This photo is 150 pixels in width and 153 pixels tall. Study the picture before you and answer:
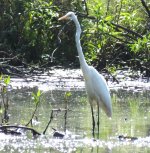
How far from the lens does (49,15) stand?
52.1 feet

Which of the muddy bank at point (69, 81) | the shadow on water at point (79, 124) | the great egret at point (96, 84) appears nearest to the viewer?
the shadow on water at point (79, 124)

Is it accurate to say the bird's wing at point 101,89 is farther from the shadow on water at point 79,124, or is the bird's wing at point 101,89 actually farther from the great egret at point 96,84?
the shadow on water at point 79,124

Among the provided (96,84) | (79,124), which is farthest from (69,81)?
(79,124)

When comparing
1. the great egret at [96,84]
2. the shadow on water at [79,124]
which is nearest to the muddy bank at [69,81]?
the shadow on water at [79,124]

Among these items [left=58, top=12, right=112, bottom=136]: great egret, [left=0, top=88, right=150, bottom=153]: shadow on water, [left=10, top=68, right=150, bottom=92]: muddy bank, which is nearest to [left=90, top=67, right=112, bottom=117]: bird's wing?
[left=58, top=12, right=112, bottom=136]: great egret

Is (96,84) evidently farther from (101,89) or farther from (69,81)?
(69,81)

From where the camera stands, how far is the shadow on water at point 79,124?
7832 millimetres

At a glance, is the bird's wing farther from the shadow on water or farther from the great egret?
the shadow on water

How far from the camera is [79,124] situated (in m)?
9.53

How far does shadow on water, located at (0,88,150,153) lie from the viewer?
783cm

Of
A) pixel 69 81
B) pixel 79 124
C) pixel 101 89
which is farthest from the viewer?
pixel 69 81

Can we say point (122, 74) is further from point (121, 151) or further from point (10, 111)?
point (121, 151)

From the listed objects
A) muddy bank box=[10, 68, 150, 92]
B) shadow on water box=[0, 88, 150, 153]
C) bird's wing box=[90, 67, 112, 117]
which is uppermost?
muddy bank box=[10, 68, 150, 92]

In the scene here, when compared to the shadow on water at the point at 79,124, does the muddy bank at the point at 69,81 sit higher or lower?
higher
